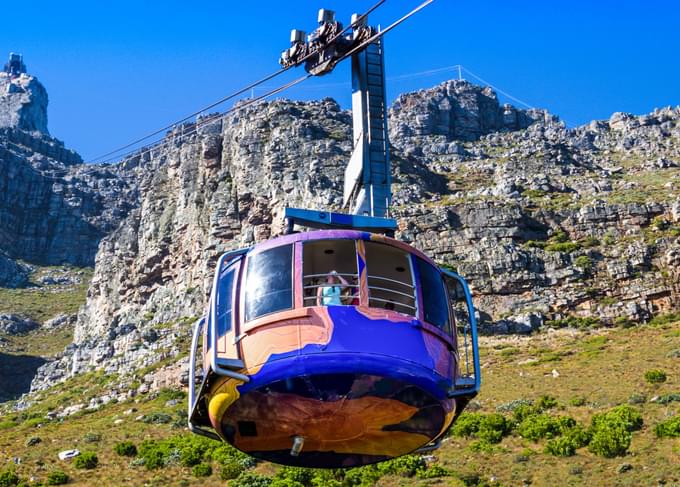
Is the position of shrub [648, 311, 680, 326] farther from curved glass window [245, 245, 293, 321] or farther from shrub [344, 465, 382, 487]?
curved glass window [245, 245, 293, 321]

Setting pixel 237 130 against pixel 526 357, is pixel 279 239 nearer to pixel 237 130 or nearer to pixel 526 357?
pixel 526 357

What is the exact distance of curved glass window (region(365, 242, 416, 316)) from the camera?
16.3 metres

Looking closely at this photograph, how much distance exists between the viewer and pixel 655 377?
5588 centimetres

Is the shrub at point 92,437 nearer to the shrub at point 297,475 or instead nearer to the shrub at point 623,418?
the shrub at point 297,475

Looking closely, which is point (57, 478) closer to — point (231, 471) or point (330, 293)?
point (231, 471)

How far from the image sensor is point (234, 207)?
107m

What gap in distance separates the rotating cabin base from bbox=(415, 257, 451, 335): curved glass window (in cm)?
128

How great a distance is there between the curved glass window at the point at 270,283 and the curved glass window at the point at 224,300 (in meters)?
0.44

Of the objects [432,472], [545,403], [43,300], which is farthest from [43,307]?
[432,472]

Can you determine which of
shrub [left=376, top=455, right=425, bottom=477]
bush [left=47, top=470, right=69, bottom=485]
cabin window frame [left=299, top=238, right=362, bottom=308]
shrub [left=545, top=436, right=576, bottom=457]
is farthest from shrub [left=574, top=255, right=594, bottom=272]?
cabin window frame [left=299, top=238, right=362, bottom=308]

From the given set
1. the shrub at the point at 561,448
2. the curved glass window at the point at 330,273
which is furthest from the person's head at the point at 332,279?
the shrub at the point at 561,448

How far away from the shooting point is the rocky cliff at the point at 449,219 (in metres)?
82.7

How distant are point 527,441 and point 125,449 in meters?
21.2

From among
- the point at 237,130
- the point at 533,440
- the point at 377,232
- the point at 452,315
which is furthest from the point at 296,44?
the point at 237,130
